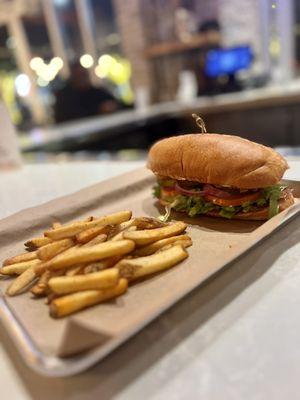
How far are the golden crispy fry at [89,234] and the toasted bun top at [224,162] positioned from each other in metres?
0.51

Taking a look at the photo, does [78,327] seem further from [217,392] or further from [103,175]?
[103,175]

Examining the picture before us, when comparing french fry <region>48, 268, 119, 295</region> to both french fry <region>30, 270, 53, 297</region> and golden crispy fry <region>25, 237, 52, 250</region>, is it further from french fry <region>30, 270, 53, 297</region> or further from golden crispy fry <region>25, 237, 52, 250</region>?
golden crispy fry <region>25, 237, 52, 250</region>

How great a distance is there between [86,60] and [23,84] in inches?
45.7

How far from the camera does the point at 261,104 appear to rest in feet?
17.0

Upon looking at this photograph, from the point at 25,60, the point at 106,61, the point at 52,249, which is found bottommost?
the point at 52,249

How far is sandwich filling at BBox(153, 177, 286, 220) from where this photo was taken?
1430 millimetres

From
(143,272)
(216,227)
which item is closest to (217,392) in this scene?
(143,272)

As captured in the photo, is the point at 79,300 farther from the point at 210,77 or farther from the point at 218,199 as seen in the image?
the point at 210,77

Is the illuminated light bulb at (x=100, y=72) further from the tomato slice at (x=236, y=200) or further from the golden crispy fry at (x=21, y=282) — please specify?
the golden crispy fry at (x=21, y=282)

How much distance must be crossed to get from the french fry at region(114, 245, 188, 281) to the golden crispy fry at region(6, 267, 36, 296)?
0.25 meters

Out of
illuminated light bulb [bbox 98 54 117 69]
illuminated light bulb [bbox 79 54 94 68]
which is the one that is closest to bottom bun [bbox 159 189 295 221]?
illuminated light bulb [bbox 79 54 94 68]

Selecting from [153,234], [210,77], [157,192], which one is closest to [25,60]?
[210,77]

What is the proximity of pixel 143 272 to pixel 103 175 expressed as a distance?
1.41 m

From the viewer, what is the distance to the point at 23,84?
255 inches
